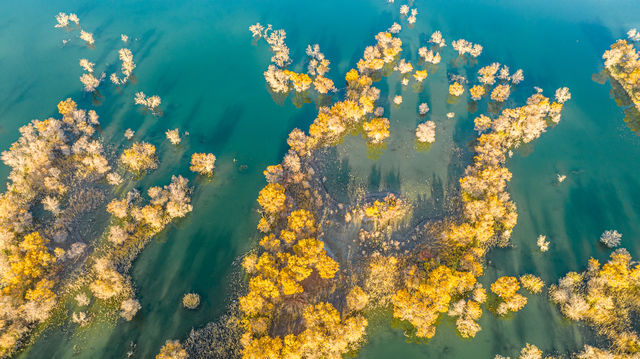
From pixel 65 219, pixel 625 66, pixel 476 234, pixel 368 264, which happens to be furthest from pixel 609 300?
pixel 65 219

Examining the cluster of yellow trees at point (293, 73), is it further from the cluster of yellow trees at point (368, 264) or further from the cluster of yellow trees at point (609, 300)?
the cluster of yellow trees at point (609, 300)

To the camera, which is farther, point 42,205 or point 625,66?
point 625,66

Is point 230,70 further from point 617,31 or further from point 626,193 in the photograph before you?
point 617,31

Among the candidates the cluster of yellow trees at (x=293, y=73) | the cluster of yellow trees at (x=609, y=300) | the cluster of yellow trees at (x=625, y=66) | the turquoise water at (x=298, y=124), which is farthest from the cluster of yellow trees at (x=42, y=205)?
the cluster of yellow trees at (x=625, y=66)

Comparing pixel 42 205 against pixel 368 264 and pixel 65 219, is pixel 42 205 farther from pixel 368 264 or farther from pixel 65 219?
pixel 368 264

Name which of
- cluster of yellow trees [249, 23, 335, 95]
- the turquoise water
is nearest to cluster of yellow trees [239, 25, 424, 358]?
the turquoise water

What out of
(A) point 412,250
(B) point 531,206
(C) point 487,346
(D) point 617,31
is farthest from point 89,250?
(D) point 617,31
